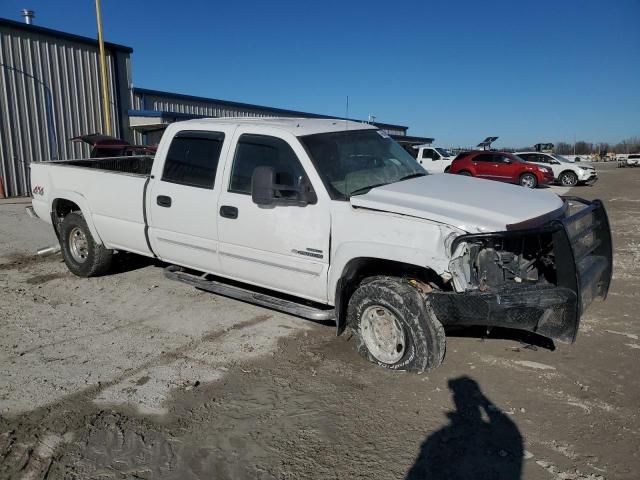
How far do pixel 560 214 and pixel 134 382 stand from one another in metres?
3.59

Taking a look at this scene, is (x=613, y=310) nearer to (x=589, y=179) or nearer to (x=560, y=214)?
(x=560, y=214)

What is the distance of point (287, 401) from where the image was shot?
149 inches

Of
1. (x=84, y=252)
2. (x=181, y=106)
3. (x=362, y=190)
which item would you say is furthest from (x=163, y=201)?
(x=181, y=106)

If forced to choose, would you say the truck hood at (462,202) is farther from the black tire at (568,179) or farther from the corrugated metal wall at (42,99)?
the black tire at (568,179)

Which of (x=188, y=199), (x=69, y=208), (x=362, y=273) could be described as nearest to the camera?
(x=362, y=273)

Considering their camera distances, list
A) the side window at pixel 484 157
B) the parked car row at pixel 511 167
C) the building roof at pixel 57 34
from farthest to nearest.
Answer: the side window at pixel 484 157 < the parked car row at pixel 511 167 < the building roof at pixel 57 34

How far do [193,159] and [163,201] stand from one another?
1.79 feet

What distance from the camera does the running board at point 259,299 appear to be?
4.41 m

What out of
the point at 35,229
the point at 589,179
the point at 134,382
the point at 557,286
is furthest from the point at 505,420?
the point at 589,179

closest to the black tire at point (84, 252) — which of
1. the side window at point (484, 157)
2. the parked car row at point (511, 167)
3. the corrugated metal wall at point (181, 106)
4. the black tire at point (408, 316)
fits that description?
the black tire at point (408, 316)

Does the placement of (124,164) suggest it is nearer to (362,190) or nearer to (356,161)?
(356,161)

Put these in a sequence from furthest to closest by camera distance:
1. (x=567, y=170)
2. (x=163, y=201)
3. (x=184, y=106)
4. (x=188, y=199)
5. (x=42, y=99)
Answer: (x=567, y=170) → (x=184, y=106) → (x=42, y=99) → (x=163, y=201) → (x=188, y=199)

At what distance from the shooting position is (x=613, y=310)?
5.69 metres

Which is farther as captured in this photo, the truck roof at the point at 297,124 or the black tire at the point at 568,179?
the black tire at the point at 568,179
